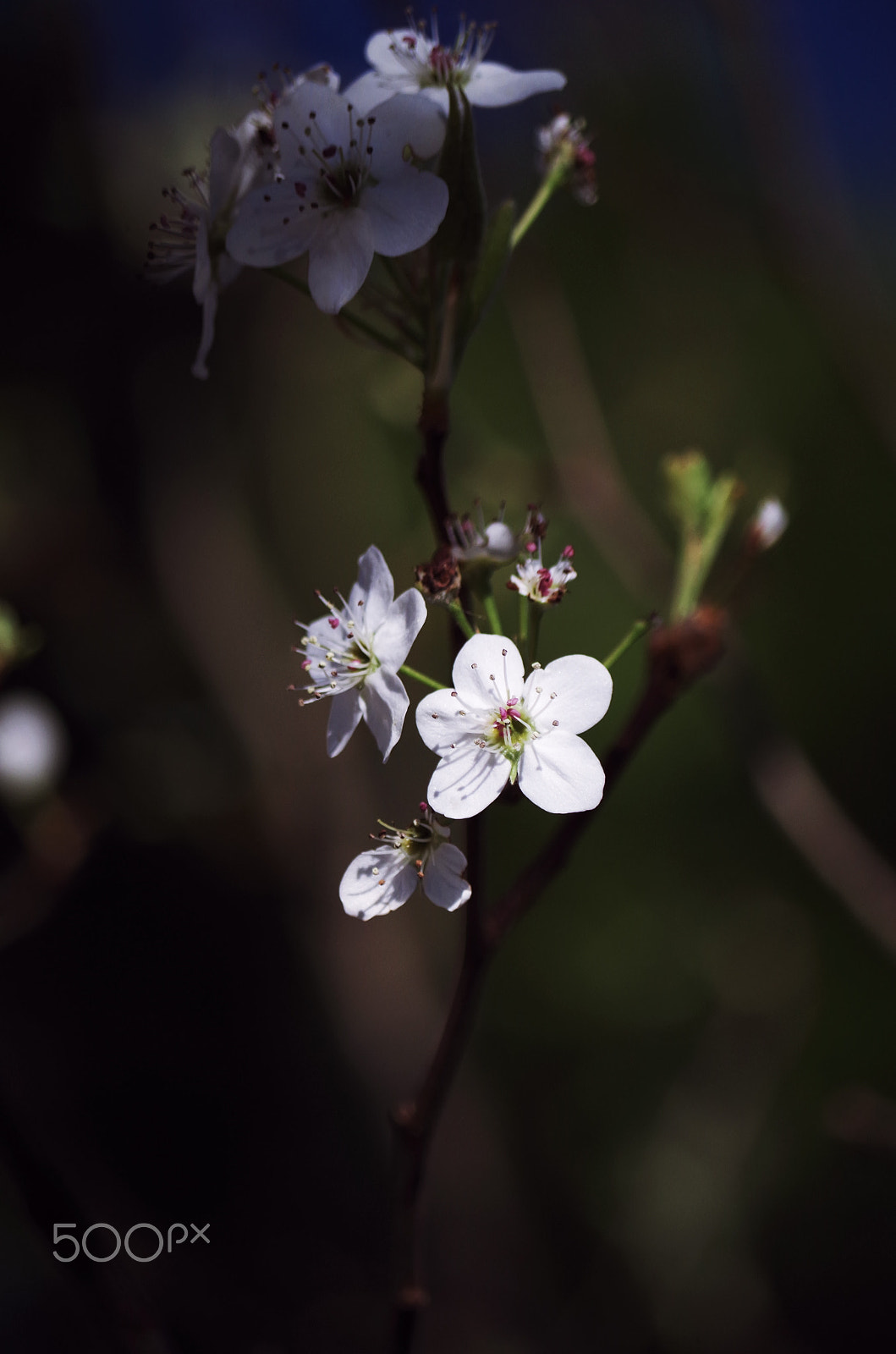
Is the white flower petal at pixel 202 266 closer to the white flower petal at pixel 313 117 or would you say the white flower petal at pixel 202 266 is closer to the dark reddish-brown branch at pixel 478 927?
the white flower petal at pixel 313 117

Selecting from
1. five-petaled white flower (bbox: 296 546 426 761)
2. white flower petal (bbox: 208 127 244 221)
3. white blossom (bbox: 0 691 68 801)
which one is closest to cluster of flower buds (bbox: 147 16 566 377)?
white flower petal (bbox: 208 127 244 221)

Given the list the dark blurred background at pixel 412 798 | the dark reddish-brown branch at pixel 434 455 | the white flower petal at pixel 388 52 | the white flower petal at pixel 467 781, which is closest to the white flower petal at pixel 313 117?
the white flower petal at pixel 388 52

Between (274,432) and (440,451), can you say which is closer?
(440,451)

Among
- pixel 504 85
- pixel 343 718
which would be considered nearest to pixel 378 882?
pixel 343 718

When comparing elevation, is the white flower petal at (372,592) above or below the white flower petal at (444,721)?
above

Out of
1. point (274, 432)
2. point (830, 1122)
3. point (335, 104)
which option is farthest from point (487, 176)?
point (830, 1122)

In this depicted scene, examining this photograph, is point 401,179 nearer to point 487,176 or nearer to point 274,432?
point 487,176
